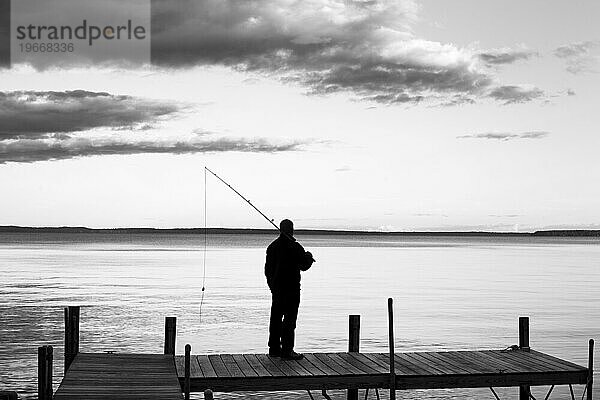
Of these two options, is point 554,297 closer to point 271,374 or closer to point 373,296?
point 373,296

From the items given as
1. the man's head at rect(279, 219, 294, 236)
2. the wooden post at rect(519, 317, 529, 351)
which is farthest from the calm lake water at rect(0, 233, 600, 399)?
the man's head at rect(279, 219, 294, 236)

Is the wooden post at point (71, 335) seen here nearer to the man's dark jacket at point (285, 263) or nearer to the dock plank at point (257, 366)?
the dock plank at point (257, 366)

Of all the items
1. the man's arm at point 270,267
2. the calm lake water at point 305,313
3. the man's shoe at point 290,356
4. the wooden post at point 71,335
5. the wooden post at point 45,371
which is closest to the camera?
the wooden post at point 45,371

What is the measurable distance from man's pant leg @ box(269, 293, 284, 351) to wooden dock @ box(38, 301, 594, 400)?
0.85 ft

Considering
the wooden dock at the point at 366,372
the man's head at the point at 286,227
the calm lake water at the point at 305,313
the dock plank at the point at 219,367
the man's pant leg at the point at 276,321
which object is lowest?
the calm lake water at the point at 305,313

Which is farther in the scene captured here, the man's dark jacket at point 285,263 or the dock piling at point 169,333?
→ the dock piling at point 169,333

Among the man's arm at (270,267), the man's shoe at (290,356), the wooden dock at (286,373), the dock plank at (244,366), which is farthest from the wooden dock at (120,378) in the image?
the man's arm at (270,267)

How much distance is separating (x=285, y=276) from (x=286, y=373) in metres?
1.52

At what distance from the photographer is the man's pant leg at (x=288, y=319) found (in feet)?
43.8

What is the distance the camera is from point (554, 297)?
1769 inches

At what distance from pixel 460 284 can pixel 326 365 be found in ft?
137

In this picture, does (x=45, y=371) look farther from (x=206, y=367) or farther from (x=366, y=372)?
(x=366, y=372)

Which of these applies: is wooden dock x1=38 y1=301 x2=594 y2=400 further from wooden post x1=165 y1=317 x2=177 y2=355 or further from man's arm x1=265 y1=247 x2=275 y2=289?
man's arm x1=265 y1=247 x2=275 y2=289

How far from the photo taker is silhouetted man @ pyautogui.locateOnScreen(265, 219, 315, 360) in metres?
13.1
